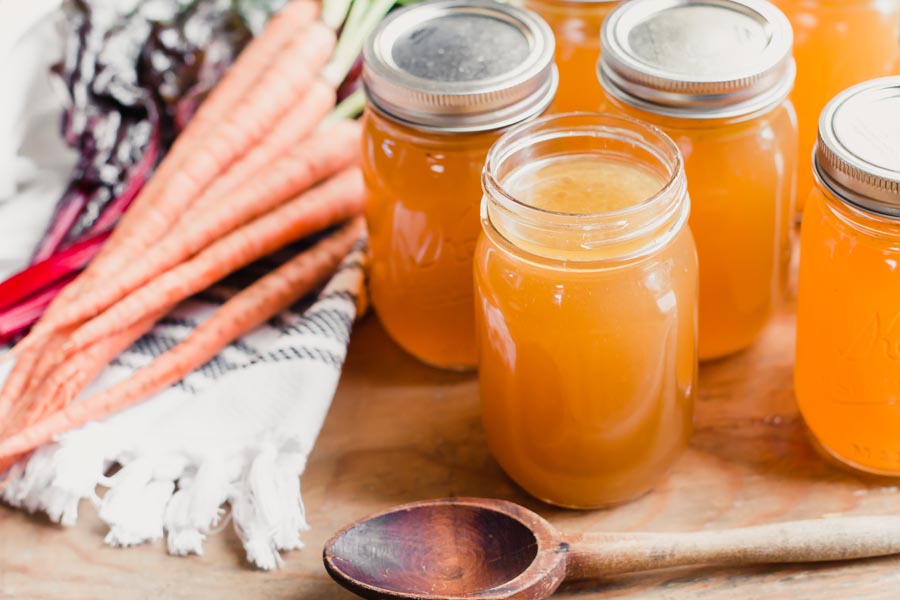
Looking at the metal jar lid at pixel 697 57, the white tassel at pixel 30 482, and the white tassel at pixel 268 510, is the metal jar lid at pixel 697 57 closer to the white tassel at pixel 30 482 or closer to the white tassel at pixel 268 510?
the white tassel at pixel 268 510

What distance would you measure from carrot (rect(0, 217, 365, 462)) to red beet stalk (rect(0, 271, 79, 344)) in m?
0.22

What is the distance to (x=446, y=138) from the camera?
1.39 m

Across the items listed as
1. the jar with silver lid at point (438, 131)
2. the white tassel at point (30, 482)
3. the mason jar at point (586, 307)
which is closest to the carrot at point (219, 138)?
the white tassel at point (30, 482)

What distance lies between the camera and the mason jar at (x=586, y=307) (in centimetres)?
121

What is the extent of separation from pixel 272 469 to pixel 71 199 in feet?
2.38

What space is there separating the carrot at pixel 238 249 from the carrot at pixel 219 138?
79mm

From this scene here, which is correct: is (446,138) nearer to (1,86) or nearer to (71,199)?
(71,199)

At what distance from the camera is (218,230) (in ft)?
5.64

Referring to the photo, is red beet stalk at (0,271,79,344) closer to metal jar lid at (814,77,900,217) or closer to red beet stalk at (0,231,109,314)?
red beet stalk at (0,231,109,314)

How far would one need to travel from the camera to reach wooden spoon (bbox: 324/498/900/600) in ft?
4.10

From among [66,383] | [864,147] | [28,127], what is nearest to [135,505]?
[66,383]

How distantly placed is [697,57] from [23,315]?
1026mm

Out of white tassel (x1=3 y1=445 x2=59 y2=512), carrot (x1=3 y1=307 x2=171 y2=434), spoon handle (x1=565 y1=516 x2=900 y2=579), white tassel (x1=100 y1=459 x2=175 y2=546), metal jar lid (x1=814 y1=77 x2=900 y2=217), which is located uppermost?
metal jar lid (x1=814 y1=77 x2=900 y2=217)

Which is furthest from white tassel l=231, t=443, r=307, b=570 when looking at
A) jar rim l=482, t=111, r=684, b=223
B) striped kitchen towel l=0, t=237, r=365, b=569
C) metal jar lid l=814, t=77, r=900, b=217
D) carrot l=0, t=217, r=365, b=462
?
metal jar lid l=814, t=77, r=900, b=217
